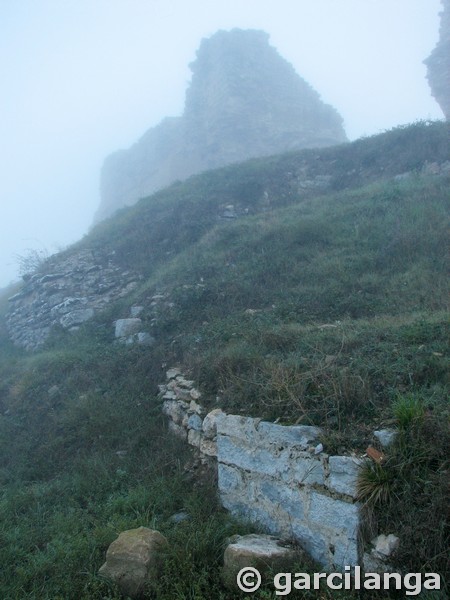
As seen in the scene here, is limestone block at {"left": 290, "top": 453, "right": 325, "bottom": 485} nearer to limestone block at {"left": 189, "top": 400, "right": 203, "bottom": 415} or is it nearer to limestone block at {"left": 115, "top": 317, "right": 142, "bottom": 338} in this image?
limestone block at {"left": 189, "top": 400, "right": 203, "bottom": 415}

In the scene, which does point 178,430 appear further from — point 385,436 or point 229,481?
point 385,436

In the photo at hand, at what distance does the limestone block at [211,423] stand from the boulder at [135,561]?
1654mm

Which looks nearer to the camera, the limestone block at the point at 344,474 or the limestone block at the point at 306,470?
the limestone block at the point at 344,474

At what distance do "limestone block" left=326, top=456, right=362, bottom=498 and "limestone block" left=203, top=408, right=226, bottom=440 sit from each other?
172 cm

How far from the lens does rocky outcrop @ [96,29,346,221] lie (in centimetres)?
3228

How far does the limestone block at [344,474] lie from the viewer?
3909mm

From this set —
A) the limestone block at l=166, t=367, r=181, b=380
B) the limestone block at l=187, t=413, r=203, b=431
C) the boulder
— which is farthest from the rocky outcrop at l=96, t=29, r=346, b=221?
the boulder

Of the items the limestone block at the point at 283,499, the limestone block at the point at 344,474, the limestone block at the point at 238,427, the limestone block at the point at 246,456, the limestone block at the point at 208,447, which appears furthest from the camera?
the limestone block at the point at 208,447

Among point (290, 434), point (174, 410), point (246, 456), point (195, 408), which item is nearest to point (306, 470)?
Result: point (290, 434)

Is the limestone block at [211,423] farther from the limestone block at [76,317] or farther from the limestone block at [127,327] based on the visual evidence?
the limestone block at [76,317]

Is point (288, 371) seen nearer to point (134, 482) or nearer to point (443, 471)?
point (443, 471)

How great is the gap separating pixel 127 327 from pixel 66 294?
186 inches

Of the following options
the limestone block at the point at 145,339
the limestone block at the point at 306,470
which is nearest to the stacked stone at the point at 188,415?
the limestone block at the point at 306,470

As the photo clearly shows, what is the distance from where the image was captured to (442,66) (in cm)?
2595
